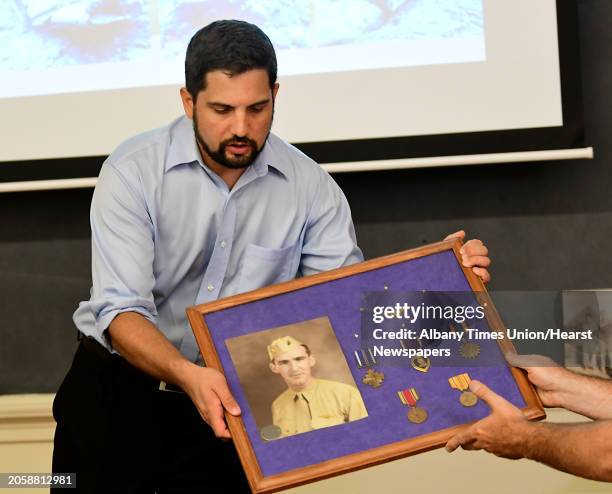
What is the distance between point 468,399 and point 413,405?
101 millimetres

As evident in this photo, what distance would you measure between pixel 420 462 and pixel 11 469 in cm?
130

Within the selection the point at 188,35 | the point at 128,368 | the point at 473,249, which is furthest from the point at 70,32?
the point at 473,249

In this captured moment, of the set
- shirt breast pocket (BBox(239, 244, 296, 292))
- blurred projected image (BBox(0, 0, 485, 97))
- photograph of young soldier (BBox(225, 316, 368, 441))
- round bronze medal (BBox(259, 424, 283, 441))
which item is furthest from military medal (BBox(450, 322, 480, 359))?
blurred projected image (BBox(0, 0, 485, 97))

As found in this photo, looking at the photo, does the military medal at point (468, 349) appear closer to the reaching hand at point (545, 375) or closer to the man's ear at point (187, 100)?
the reaching hand at point (545, 375)

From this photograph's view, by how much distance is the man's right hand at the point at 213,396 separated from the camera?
5.39ft

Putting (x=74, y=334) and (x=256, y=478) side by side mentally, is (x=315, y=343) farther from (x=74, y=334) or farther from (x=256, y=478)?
(x=74, y=334)

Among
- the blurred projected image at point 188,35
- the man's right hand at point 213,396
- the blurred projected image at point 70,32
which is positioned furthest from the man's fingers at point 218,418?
the blurred projected image at point 70,32

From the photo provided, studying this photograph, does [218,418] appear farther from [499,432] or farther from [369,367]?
A: [499,432]

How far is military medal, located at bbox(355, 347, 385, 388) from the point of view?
1705 millimetres

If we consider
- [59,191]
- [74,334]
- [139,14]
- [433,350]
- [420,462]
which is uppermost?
[139,14]

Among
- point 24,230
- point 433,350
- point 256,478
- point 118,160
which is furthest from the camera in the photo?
point 24,230

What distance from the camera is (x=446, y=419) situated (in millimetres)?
1667

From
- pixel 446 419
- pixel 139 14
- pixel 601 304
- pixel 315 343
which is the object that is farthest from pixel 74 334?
pixel 601 304

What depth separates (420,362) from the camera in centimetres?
172
